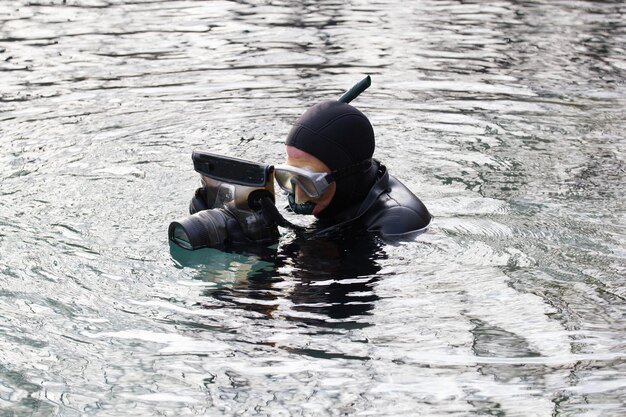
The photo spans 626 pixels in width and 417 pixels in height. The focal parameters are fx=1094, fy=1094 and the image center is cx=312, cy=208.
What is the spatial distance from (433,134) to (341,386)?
4.08m

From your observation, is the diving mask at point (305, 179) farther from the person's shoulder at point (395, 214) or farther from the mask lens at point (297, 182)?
the person's shoulder at point (395, 214)

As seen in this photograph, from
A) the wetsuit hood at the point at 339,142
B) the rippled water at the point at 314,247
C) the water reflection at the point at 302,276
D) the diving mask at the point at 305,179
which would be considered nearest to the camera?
the rippled water at the point at 314,247

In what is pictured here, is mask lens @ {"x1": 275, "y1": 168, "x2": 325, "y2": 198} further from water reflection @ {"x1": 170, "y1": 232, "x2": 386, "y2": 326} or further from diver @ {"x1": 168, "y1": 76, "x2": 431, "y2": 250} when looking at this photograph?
water reflection @ {"x1": 170, "y1": 232, "x2": 386, "y2": 326}

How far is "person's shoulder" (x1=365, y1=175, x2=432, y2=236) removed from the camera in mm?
5402

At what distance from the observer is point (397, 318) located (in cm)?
480

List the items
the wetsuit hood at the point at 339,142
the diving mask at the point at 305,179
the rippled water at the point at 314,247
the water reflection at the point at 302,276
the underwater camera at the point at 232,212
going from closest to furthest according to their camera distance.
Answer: the rippled water at the point at 314,247, the water reflection at the point at 302,276, the underwater camera at the point at 232,212, the diving mask at the point at 305,179, the wetsuit hood at the point at 339,142

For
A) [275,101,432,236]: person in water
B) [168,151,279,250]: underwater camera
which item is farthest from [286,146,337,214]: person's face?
[168,151,279,250]: underwater camera

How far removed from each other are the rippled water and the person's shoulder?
79 mm

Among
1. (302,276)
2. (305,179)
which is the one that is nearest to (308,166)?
(305,179)

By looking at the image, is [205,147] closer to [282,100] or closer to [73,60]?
[282,100]

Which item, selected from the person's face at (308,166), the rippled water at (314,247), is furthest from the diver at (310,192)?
the rippled water at (314,247)

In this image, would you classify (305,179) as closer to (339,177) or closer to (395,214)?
(339,177)

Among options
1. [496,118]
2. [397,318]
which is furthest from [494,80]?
[397,318]

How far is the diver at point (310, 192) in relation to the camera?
5.18m
